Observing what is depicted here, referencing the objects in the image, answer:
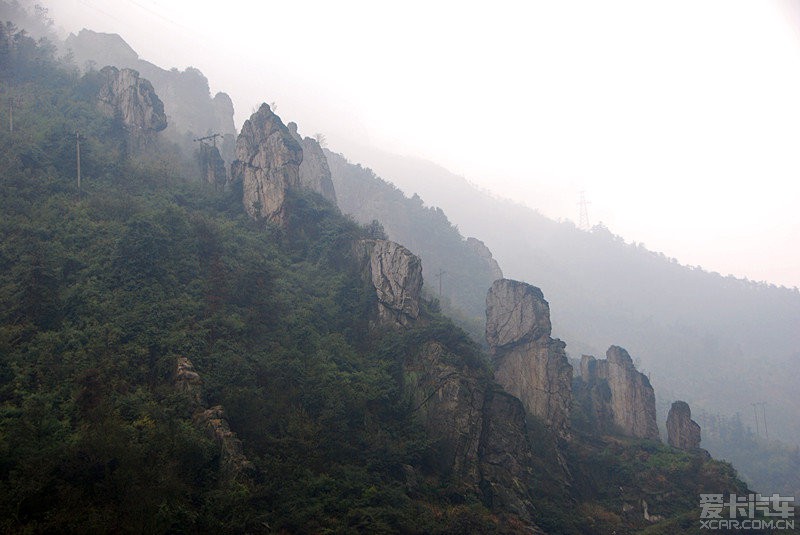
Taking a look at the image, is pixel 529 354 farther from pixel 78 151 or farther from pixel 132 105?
pixel 132 105

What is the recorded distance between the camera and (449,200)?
14238 cm

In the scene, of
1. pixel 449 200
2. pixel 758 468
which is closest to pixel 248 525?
pixel 758 468

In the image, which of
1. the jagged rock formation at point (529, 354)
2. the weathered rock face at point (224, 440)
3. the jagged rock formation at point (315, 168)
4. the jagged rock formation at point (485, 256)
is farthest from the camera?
the jagged rock formation at point (485, 256)

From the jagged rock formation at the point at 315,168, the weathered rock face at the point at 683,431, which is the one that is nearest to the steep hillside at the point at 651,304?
the jagged rock formation at the point at 315,168

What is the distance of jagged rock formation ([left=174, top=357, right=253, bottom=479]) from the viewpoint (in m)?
20.0

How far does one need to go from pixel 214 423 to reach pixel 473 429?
1378cm

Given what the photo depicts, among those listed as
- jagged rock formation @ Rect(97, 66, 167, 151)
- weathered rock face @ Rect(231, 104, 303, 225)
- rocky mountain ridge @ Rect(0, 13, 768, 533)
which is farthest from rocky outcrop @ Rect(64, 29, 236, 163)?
rocky mountain ridge @ Rect(0, 13, 768, 533)

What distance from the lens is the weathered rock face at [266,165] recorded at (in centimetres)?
4322

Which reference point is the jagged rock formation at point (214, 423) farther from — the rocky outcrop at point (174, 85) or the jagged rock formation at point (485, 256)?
the jagged rock formation at point (485, 256)

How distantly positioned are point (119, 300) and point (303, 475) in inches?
530

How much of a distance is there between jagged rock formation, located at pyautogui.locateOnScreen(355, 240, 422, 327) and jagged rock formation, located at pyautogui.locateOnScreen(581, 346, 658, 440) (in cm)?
2177

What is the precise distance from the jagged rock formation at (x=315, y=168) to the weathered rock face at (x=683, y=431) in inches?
1614

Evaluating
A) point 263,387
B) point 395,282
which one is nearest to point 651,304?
point 395,282

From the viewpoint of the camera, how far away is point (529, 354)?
136ft
